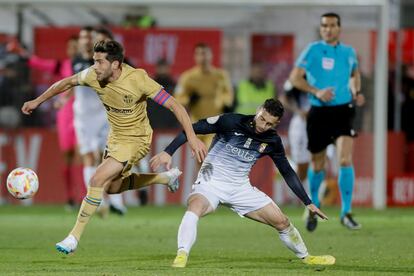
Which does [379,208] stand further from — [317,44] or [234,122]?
[234,122]

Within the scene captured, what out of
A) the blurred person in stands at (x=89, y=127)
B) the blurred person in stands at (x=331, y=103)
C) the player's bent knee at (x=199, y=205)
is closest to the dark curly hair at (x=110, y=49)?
the player's bent knee at (x=199, y=205)

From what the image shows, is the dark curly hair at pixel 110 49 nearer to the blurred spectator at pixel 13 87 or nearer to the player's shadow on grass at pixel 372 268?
the player's shadow on grass at pixel 372 268

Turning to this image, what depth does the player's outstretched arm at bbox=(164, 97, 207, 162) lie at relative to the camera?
33.2 feet

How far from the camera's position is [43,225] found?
15.7m

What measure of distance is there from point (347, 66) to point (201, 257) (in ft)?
14.5

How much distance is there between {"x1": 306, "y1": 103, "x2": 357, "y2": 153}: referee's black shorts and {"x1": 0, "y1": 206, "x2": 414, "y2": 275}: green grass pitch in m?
1.11

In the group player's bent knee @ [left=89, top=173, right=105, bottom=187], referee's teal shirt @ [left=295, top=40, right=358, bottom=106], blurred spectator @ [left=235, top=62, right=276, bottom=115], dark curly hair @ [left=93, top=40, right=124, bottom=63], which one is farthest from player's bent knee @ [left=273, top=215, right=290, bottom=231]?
blurred spectator @ [left=235, top=62, right=276, bottom=115]

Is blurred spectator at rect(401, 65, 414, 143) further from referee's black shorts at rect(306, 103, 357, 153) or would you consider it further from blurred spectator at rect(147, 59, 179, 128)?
referee's black shorts at rect(306, 103, 357, 153)

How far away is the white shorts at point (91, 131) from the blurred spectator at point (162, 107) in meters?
2.84

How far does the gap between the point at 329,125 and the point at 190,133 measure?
15.4ft

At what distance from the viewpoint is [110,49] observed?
10961mm

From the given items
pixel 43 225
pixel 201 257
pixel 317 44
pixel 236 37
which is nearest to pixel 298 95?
pixel 236 37

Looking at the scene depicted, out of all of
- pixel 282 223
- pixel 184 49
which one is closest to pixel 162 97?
pixel 282 223

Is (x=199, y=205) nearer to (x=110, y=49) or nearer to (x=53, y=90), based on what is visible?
(x=110, y=49)
